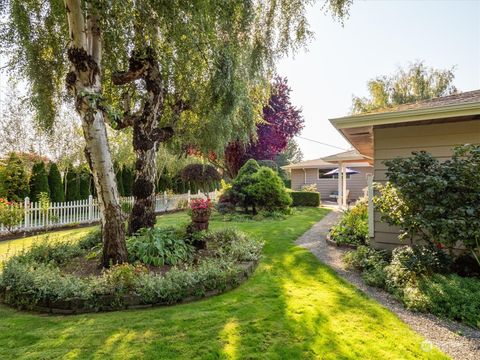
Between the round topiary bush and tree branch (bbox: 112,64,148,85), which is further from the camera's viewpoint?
tree branch (bbox: 112,64,148,85)

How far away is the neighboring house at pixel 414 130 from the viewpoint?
4.46m

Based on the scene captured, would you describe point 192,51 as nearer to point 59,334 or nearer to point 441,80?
point 59,334

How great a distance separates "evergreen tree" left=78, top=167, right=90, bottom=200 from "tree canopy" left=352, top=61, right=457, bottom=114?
1855 cm

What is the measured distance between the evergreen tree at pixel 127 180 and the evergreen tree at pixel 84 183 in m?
2.12

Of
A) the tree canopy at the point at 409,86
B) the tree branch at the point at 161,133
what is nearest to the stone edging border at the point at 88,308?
the tree branch at the point at 161,133

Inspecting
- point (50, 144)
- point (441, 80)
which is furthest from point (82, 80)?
point (441, 80)

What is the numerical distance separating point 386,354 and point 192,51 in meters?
5.26

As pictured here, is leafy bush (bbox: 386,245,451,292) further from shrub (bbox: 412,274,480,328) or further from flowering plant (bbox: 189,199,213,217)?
flowering plant (bbox: 189,199,213,217)

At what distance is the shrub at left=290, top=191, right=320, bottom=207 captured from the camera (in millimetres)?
16562

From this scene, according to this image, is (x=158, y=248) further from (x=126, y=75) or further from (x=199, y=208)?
(x=126, y=75)

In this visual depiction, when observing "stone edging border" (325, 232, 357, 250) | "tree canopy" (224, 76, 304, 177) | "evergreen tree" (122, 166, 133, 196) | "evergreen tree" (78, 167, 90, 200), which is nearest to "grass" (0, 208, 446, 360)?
"stone edging border" (325, 232, 357, 250)

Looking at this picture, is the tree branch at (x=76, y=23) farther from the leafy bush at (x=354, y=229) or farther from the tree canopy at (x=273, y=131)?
the tree canopy at (x=273, y=131)

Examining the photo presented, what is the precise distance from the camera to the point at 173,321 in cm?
319

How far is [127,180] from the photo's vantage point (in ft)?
48.6
